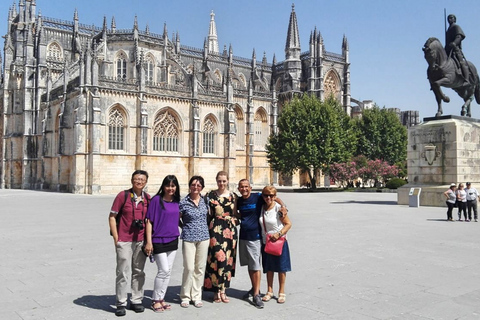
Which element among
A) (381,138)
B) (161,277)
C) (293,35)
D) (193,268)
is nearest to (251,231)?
(193,268)

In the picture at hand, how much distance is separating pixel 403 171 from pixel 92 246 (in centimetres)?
4182

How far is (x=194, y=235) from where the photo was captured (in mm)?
6008

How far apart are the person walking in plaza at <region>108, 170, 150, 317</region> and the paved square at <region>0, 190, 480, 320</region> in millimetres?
267

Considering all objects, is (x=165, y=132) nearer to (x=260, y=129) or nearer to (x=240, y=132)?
(x=240, y=132)

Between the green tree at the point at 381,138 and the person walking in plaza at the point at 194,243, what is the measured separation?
45.8 meters

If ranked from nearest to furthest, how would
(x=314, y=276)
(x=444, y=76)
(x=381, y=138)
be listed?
(x=314, y=276), (x=444, y=76), (x=381, y=138)

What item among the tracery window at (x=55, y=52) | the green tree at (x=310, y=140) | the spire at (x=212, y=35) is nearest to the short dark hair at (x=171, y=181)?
the green tree at (x=310, y=140)

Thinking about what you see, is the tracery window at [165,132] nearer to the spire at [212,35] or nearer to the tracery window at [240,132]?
the tracery window at [240,132]

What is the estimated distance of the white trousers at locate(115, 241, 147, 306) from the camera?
564cm

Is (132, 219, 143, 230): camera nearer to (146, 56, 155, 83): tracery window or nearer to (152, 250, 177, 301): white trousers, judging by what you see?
(152, 250, 177, 301): white trousers

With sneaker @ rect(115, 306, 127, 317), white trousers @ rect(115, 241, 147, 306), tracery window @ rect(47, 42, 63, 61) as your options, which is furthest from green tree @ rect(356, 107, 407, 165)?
sneaker @ rect(115, 306, 127, 317)

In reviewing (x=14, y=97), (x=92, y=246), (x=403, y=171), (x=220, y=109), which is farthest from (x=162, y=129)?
(x=92, y=246)

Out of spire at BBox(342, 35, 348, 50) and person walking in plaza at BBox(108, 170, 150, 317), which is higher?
spire at BBox(342, 35, 348, 50)

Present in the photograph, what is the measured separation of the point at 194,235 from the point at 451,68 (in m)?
19.5
